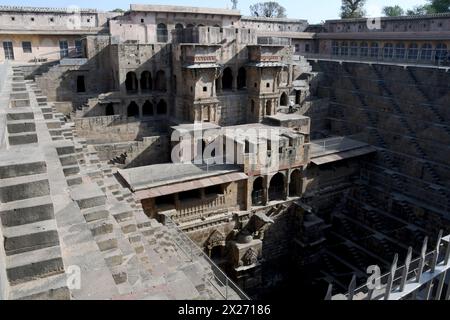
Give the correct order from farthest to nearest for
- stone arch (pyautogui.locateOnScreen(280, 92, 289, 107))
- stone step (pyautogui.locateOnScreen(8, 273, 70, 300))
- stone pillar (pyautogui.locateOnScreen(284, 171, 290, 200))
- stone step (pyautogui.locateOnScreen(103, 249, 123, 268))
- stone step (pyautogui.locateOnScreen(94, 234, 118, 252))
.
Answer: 1. stone arch (pyautogui.locateOnScreen(280, 92, 289, 107))
2. stone pillar (pyautogui.locateOnScreen(284, 171, 290, 200))
3. stone step (pyautogui.locateOnScreen(94, 234, 118, 252))
4. stone step (pyautogui.locateOnScreen(103, 249, 123, 268))
5. stone step (pyautogui.locateOnScreen(8, 273, 70, 300))

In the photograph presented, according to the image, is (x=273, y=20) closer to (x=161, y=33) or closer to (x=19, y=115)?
(x=161, y=33)

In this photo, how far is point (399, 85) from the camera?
78.4 feet

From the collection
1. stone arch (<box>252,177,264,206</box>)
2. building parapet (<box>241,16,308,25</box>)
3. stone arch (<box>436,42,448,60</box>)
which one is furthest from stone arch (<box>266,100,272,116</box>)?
building parapet (<box>241,16,308,25</box>)

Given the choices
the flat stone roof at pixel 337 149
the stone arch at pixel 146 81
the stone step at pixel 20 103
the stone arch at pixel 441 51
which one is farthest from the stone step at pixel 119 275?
the stone arch at pixel 441 51

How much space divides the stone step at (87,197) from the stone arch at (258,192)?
1176 centimetres

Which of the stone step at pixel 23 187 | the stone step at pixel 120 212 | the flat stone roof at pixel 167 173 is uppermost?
the stone step at pixel 23 187

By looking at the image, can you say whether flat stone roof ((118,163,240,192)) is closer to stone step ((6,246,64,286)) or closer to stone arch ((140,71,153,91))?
stone arch ((140,71,153,91))

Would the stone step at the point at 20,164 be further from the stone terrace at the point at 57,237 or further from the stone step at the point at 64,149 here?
the stone step at the point at 64,149

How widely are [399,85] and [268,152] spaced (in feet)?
36.7

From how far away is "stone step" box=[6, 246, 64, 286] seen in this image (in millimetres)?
4430

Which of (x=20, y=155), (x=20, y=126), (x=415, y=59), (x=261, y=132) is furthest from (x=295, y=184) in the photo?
(x=415, y=59)

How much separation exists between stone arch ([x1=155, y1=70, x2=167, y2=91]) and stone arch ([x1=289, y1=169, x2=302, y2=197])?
1081 centimetres

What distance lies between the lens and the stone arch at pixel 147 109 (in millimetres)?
25173
